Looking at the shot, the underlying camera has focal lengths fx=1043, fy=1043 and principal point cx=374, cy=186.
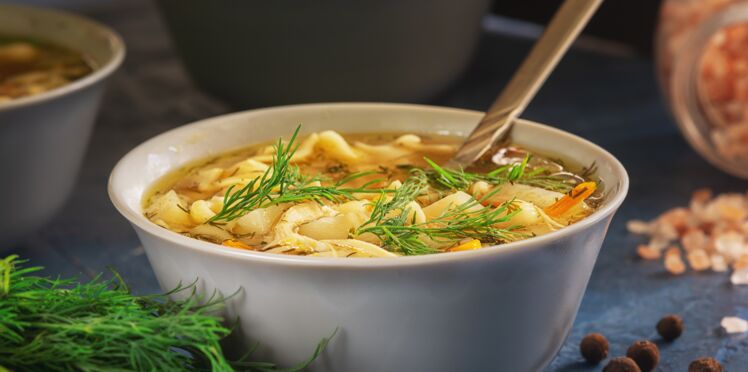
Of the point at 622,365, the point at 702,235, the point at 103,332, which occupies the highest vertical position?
the point at 103,332

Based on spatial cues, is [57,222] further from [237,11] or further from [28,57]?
[237,11]

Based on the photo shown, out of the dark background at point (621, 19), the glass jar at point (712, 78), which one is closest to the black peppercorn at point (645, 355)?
the glass jar at point (712, 78)

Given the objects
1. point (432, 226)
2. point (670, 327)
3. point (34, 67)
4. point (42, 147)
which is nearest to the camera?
point (432, 226)

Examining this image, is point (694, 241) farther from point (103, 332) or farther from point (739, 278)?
point (103, 332)

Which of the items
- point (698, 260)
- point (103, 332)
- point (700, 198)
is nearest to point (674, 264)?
point (698, 260)

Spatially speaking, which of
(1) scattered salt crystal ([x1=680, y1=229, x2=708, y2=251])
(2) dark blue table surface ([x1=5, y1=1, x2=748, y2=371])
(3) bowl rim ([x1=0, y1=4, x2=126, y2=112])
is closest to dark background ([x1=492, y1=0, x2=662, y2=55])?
(2) dark blue table surface ([x1=5, y1=1, x2=748, y2=371])

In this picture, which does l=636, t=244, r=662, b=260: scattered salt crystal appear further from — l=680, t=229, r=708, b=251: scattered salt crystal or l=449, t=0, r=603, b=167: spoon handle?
l=449, t=0, r=603, b=167: spoon handle
